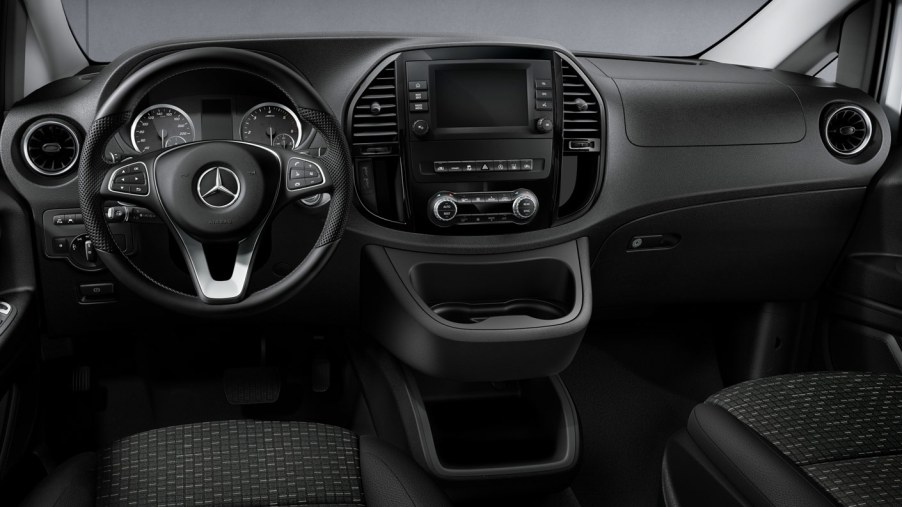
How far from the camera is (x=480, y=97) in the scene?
1.63m

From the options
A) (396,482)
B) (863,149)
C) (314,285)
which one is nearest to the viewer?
(396,482)

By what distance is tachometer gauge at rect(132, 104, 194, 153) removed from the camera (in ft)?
4.88

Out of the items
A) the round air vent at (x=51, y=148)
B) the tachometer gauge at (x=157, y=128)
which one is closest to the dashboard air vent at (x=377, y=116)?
the tachometer gauge at (x=157, y=128)

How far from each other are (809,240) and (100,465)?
1.63 metres

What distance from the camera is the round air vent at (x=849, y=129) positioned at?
1.92m

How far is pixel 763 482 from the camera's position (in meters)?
1.14

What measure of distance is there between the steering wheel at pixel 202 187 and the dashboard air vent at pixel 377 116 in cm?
23

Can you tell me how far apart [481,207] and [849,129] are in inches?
37.2

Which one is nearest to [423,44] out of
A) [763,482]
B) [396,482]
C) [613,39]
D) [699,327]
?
[396,482]

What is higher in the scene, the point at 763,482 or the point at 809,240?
the point at 809,240

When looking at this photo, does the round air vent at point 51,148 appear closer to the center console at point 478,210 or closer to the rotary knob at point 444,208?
the center console at point 478,210

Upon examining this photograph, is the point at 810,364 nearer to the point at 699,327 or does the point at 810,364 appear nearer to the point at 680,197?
the point at 699,327

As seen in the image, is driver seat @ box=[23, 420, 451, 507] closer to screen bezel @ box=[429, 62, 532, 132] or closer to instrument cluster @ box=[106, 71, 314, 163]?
instrument cluster @ box=[106, 71, 314, 163]

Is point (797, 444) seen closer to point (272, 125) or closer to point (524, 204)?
point (524, 204)
